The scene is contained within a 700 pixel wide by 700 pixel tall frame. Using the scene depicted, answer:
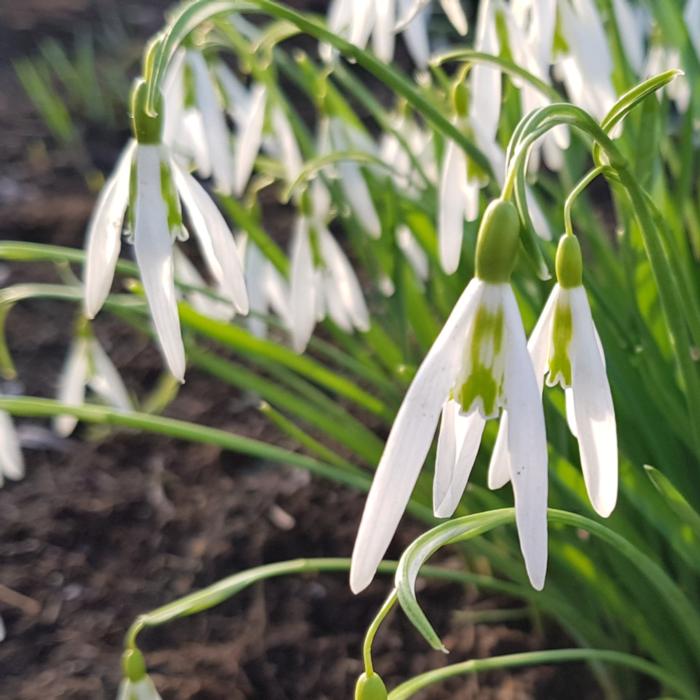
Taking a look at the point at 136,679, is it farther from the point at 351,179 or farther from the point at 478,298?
the point at 351,179

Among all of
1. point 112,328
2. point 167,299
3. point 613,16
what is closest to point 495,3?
point 613,16

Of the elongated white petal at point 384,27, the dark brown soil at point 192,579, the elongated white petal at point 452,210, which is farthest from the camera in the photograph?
the dark brown soil at point 192,579

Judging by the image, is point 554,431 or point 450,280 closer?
point 554,431

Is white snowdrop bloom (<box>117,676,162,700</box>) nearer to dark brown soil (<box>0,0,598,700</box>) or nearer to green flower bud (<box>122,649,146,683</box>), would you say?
green flower bud (<box>122,649,146,683</box>)

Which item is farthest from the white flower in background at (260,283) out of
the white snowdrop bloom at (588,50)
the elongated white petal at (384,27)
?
the white snowdrop bloom at (588,50)

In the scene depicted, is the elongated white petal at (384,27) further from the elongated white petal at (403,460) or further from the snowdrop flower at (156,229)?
the elongated white petal at (403,460)

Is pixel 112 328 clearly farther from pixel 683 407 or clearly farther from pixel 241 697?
pixel 683 407

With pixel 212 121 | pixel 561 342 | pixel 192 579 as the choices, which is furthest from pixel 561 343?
pixel 192 579
